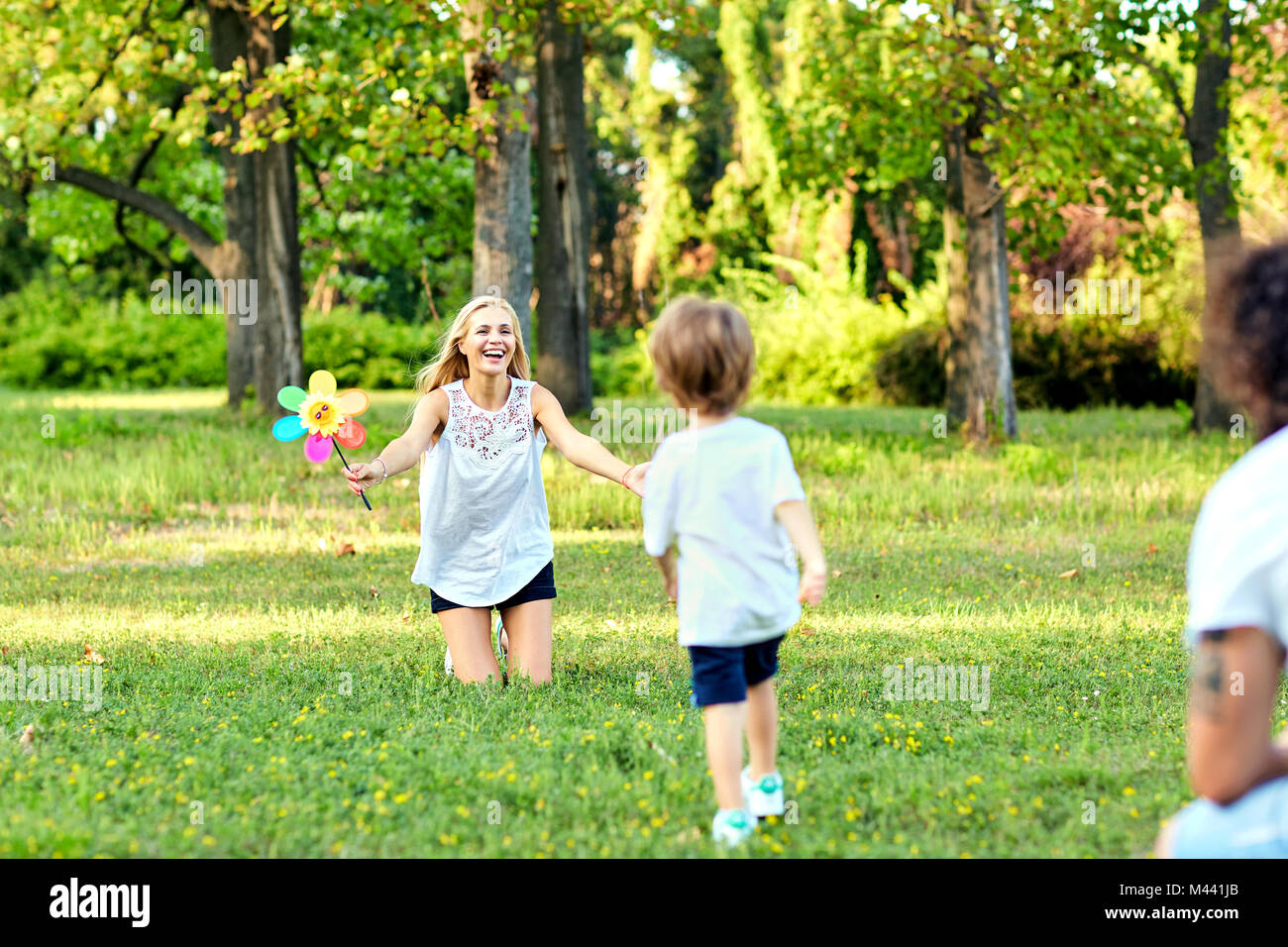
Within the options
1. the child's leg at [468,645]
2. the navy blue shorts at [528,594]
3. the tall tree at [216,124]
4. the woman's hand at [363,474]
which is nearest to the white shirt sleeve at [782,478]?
the woman's hand at [363,474]

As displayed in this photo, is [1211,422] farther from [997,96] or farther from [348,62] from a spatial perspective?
[348,62]

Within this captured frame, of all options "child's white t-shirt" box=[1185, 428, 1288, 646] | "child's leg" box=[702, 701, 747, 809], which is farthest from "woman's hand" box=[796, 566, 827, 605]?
"child's white t-shirt" box=[1185, 428, 1288, 646]

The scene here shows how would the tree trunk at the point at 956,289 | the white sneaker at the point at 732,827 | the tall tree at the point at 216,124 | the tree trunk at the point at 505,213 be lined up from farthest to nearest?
the tree trunk at the point at 956,289, the tall tree at the point at 216,124, the tree trunk at the point at 505,213, the white sneaker at the point at 732,827

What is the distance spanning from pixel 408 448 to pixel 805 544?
8.35ft

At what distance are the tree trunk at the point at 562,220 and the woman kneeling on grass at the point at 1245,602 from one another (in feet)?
43.7

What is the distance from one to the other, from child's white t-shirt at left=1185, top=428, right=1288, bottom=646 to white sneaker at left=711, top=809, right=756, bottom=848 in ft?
5.62

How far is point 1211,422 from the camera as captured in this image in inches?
622

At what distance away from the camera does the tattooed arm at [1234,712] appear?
2115 mm

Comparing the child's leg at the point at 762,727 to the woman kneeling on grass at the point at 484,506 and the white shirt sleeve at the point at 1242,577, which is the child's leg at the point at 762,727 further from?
the woman kneeling on grass at the point at 484,506

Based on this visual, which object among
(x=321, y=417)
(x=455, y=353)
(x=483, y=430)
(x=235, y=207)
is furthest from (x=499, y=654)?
(x=235, y=207)

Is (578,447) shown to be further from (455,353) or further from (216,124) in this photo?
(216,124)

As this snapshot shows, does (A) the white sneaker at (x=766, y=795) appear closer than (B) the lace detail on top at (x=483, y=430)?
Yes

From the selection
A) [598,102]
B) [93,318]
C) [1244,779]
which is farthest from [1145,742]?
[598,102]

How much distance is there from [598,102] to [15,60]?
2900 cm
